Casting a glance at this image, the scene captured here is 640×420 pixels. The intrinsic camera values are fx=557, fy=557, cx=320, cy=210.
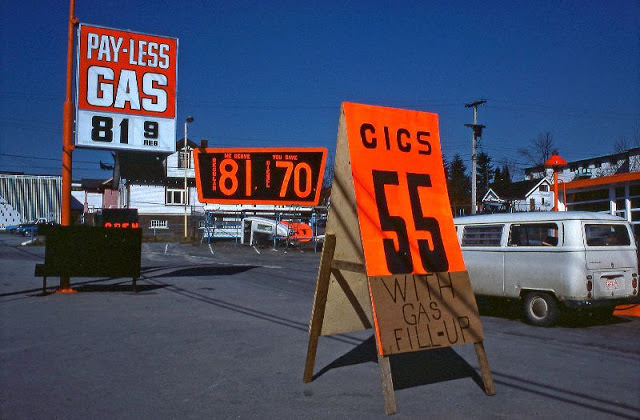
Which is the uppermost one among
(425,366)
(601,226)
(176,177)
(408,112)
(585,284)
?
(176,177)

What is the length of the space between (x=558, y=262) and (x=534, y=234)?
0.71 meters

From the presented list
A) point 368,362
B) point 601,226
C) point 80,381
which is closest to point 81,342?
point 80,381

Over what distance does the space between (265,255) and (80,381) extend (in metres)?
23.0

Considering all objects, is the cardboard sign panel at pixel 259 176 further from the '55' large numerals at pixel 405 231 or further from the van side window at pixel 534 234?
the van side window at pixel 534 234

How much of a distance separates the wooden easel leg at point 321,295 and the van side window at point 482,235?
5712mm

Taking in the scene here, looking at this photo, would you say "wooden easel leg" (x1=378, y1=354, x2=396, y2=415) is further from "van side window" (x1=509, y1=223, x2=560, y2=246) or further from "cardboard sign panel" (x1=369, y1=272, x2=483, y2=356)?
"van side window" (x1=509, y1=223, x2=560, y2=246)

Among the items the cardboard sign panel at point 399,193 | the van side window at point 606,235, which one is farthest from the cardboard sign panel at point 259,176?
the van side window at point 606,235

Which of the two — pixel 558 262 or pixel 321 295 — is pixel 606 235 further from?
pixel 321 295

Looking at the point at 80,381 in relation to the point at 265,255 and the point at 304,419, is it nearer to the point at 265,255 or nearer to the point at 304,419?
the point at 304,419

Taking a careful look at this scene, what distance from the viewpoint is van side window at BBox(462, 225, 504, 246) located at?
10.1m

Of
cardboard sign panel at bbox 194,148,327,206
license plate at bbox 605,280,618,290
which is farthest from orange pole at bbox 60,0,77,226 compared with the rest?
license plate at bbox 605,280,618,290

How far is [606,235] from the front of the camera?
362 inches

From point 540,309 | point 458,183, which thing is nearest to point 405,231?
point 540,309

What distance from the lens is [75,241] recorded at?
494 inches
